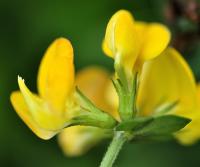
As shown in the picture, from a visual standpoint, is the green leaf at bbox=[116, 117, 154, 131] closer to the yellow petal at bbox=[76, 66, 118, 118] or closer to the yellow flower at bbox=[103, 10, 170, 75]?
the yellow flower at bbox=[103, 10, 170, 75]

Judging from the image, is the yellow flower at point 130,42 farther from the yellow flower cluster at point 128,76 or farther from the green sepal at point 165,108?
the green sepal at point 165,108

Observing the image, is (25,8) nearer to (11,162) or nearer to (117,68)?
(11,162)

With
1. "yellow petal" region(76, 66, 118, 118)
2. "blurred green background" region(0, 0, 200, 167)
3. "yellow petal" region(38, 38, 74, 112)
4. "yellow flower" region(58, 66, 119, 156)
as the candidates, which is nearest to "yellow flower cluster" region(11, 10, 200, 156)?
"yellow petal" region(38, 38, 74, 112)

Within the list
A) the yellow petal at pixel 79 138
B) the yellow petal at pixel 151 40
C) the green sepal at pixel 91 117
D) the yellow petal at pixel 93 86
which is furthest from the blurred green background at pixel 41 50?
the green sepal at pixel 91 117

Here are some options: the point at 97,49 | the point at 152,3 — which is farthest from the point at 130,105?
the point at 97,49

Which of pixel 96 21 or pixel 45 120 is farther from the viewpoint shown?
pixel 96 21

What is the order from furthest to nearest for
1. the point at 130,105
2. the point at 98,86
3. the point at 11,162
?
the point at 11,162 → the point at 98,86 → the point at 130,105
